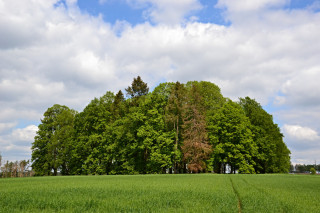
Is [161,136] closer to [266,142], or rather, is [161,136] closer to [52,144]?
[266,142]

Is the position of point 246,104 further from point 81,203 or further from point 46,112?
point 81,203

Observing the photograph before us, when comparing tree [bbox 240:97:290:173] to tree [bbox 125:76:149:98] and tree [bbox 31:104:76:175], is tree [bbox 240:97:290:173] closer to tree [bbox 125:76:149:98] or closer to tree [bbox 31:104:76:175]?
tree [bbox 125:76:149:98]

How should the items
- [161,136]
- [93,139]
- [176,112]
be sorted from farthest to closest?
Answer: [93,139] < [176,112] < [161,136]

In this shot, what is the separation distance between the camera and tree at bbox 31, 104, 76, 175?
61438 mm

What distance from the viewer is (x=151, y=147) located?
5031 centimetres

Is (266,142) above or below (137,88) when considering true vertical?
below

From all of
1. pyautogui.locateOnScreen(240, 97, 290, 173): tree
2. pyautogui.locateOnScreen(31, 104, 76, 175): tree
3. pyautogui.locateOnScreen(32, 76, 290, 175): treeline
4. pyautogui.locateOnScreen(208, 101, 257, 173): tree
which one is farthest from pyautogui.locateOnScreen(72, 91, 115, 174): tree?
pyautogui.locateOnScreen(240, 97, 290, 173): tree

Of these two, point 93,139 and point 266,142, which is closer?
point 93,139

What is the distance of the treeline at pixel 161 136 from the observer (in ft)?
167

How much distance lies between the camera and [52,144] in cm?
6106

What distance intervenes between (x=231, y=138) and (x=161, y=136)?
1575 cm

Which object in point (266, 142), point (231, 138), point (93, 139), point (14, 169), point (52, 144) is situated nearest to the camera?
point (231, 138)

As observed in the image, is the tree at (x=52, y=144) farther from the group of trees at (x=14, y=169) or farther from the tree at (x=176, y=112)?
the group of trees at (x=14, y=169)

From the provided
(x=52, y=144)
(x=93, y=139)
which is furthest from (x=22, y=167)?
(x=93, y=139)
